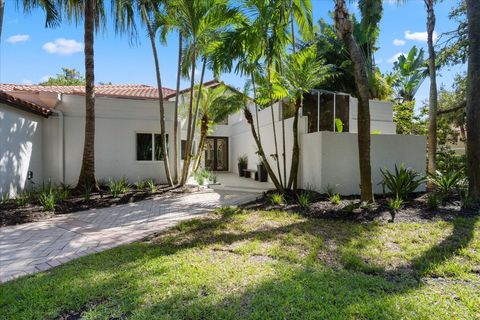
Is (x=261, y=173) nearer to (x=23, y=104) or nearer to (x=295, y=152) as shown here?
(x=295, y=152)

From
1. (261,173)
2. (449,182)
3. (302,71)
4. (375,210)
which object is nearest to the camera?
(375,210)

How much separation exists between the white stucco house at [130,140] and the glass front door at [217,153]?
893 cm

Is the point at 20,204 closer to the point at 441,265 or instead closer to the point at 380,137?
the point at 441,265

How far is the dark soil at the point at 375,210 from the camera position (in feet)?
24.4

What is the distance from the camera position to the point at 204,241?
5680mm

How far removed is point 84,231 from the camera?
667 centimetres

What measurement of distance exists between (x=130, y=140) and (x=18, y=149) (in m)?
4.23

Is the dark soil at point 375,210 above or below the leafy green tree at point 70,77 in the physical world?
below

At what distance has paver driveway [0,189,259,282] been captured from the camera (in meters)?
4.97

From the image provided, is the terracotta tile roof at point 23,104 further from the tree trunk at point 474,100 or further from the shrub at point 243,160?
the tree trunk at point 474,100

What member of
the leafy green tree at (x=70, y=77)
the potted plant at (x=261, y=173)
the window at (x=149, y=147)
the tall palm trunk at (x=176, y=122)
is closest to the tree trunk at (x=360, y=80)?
the tall palm trunk at (x=176, y=122)

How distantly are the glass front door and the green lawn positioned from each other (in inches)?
715

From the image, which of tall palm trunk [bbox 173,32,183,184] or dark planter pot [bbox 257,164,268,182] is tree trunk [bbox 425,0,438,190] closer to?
dark planter pot [bbox 257,164,268,182]

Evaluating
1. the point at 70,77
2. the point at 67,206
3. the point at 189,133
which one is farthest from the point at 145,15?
the point at 70,77
